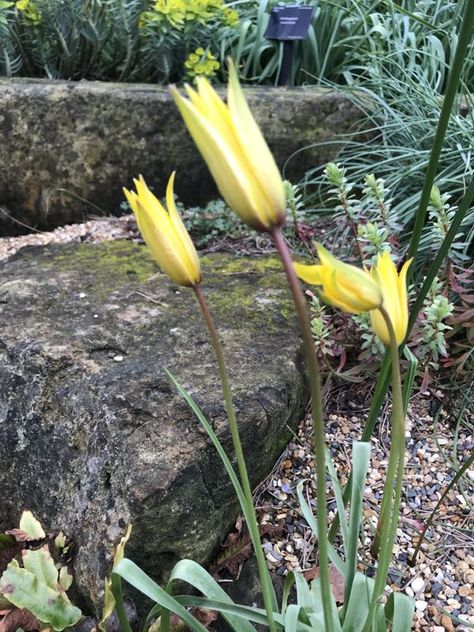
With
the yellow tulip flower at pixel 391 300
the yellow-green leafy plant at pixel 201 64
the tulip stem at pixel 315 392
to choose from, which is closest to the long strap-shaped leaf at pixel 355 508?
the tulip stem at pixel 315 392

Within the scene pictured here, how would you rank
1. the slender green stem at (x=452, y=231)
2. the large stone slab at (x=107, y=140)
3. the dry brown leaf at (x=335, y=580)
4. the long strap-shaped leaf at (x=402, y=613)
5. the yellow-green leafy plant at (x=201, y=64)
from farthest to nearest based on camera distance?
the yellow-green leafy plant at (x=201, y=64) < the large stone slab at (x=107, y=140) < the dry brown leaf at (x=335, y=580) < the long strap-shaped leaf at (x=402, y=613) < the slender green stem at (x=452, y=231)

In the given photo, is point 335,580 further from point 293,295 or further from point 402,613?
point 293,295

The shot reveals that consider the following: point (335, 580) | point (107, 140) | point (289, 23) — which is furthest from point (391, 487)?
point (289, 23)

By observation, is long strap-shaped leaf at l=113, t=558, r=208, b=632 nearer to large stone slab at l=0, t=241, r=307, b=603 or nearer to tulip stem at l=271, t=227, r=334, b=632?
tulip stem at l=271, t=227, r=334, b=632

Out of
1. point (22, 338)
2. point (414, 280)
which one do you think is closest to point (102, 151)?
point (22, 338)

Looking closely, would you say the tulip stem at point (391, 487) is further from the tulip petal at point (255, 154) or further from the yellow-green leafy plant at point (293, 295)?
the tulip petal at point (255, 154)

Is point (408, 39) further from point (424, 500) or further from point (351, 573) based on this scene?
point (351, 573)

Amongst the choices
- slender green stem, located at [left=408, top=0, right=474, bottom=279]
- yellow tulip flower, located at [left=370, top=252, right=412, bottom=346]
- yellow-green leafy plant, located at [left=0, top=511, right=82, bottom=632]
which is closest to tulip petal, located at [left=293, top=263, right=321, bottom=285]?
yellow tulip flower, located at [left=370, top=252, right=412, bottom=346]
